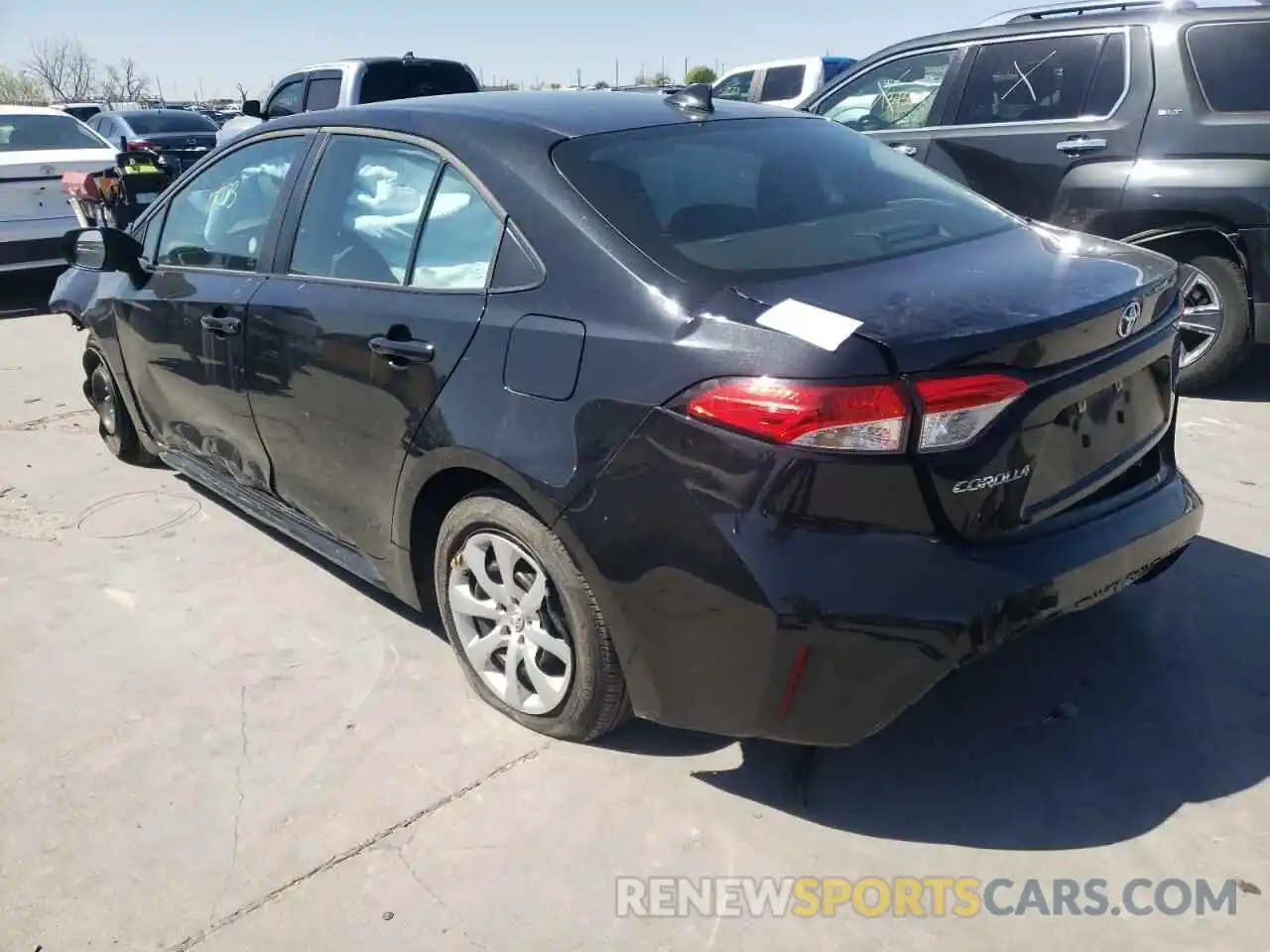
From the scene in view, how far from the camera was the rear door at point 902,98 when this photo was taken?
6.25m

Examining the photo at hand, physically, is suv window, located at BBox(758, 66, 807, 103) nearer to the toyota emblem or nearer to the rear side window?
the rear side window

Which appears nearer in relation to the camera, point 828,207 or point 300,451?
point 828,207

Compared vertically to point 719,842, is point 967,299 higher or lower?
higher

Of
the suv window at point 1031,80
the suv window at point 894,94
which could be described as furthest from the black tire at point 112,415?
the suv window at point 1031,80

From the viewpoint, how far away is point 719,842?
2.49m

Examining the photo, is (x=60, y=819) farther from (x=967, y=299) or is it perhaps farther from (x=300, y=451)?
(x=967, y=299)

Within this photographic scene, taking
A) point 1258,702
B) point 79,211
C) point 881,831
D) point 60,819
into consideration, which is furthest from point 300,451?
point 79,211

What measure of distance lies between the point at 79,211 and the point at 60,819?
28.2 ft

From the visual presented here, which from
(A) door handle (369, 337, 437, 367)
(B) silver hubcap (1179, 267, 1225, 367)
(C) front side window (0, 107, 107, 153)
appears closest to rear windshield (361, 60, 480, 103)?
(C) front side window (0, 107, 107, 153)

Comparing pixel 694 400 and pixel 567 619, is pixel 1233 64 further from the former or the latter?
pixel 567 619

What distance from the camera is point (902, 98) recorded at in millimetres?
6574

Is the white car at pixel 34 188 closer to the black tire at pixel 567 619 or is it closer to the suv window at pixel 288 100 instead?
the suv window at pixel 288 100

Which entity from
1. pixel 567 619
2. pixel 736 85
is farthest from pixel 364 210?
pixel 736 85

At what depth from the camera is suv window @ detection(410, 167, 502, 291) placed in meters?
2.80
